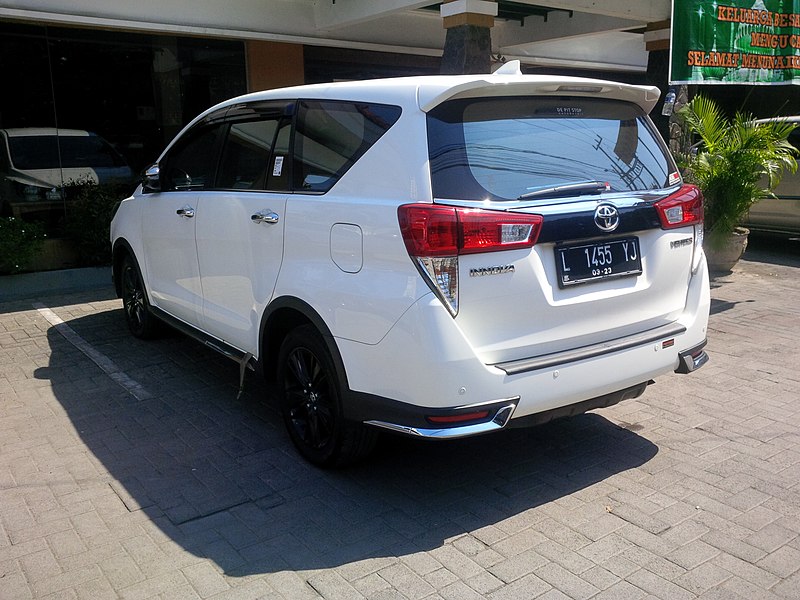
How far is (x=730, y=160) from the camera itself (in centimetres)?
801

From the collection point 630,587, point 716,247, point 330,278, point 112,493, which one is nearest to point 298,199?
point 330,278

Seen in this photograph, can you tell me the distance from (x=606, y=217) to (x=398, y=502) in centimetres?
172

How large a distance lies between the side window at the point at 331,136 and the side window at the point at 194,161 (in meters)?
1.06

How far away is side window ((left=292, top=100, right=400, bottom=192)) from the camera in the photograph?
3.52 m

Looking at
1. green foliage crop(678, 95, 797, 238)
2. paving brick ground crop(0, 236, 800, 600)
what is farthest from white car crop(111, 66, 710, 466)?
green foliage crop(678, 95, 797, 238)

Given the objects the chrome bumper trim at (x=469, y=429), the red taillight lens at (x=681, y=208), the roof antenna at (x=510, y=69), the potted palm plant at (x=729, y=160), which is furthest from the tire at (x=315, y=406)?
the potted palm plant at (x=729, y=160)

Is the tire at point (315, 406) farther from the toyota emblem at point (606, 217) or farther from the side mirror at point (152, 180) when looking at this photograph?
the side mirror at point (152, 180)

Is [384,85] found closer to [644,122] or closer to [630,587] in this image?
[644,122]

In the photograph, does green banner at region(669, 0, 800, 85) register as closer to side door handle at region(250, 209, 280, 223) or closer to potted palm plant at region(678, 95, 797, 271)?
Answer: potted palm plant at region(678, 95, 797, 271)

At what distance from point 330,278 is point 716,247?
21.9 feet

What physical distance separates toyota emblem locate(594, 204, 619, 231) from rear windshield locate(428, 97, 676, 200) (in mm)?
183

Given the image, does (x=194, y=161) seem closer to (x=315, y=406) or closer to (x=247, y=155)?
(x=247, y=155)

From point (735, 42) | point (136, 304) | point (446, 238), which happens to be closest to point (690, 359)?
point (446, 238)

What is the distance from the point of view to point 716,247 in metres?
8.80
